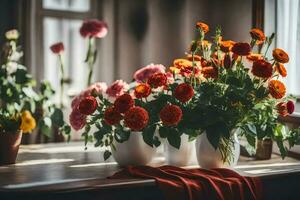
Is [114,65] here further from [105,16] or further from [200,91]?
[200,91]

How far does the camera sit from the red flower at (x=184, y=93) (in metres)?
1.49

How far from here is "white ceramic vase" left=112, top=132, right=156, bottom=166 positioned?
1.67 meters

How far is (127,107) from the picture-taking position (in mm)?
1491

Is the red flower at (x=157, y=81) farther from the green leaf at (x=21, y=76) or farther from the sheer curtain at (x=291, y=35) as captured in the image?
the green leaf at (x=21, y=76)

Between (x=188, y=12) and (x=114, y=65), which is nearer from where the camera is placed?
(x=188, y=12)

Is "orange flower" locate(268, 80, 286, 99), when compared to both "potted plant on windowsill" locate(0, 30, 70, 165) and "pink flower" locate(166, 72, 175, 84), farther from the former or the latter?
"potted plant on windowsill" locate(0, 30, 70, 165)

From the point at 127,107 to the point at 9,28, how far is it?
91.7 inches

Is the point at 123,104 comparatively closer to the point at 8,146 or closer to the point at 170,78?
the point at 170,78

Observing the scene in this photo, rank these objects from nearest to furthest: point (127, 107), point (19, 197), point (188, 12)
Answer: point (19, 197)
point (127, 107)
point (188, 12)

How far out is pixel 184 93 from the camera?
1.49 metres

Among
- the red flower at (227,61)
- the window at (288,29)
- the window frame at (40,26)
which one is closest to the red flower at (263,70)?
the red flower at (227,61)

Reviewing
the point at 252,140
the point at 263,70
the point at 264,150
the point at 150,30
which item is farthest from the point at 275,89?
the point at 150,30

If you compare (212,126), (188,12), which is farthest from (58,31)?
(212,126)

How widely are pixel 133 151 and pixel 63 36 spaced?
2.26 meters
